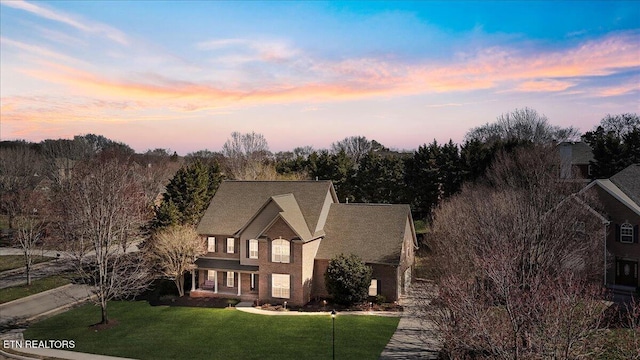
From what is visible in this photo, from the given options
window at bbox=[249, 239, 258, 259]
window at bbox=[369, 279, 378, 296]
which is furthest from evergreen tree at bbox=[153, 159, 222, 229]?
window at bbox=[369, 279, 378, 296]

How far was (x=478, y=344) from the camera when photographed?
1334cm

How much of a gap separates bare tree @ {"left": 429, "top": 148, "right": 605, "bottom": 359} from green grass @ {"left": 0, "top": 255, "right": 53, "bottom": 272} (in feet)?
137

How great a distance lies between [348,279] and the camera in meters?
30.9

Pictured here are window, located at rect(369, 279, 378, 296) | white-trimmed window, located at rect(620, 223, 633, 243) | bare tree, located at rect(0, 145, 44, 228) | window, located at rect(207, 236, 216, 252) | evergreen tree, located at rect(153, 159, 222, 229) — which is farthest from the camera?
bare tree, located at rect(0, 145, 44, 228)

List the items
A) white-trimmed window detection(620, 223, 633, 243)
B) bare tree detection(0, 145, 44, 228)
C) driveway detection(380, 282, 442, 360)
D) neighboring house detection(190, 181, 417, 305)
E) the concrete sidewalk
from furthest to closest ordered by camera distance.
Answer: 1. bare tree detection(0, 145, 44, 228)
2. white-trimmed window detection(620, 223, 633, 243)
3. neighboring house detection(190, 181, 417, 305)
4. the concrete sidewalk
5. driveway detection(380, 282, 442, 360)

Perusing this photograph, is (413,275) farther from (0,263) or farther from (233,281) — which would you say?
(0,263)

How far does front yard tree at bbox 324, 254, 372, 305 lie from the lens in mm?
30875

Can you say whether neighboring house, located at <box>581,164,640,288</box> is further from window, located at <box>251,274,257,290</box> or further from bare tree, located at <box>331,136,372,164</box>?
bare tree, located at <box>331,136,372,164</box>

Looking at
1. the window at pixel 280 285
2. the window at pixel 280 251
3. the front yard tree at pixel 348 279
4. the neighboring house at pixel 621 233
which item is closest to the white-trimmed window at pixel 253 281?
the window at pixel 280 285

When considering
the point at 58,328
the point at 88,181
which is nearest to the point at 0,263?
the point at 88,181

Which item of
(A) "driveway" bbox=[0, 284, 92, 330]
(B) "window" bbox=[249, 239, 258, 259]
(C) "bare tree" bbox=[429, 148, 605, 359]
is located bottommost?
(A) "driveway" bbox=[0, 284, 92, 330]

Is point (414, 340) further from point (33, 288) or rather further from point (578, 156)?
point (578, 156)

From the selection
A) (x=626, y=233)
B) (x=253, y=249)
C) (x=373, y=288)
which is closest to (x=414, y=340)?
(x=373, y=288)

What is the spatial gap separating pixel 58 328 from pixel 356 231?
21.1 metres
